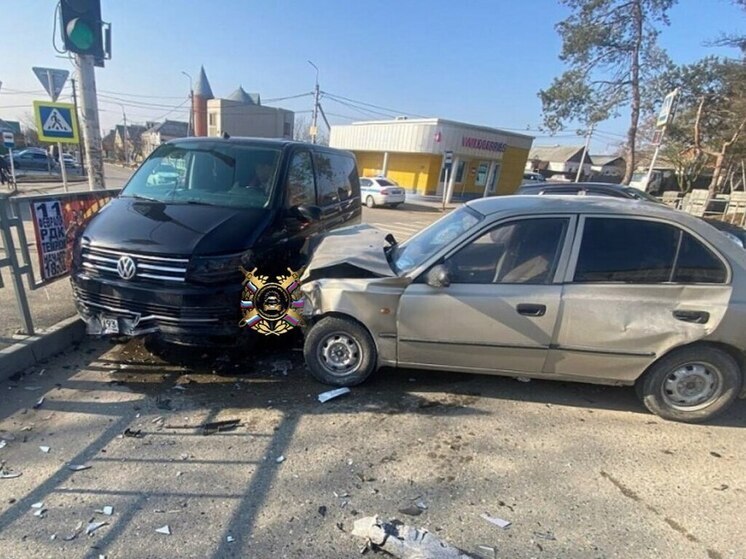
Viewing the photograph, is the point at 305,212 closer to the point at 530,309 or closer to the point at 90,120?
the point at 530,309

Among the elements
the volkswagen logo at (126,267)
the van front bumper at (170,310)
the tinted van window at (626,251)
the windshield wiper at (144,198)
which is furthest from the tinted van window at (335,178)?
the tinted van window at (626,251)

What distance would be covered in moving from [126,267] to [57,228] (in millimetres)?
1373

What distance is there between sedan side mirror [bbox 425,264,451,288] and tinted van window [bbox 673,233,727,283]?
5.69ft

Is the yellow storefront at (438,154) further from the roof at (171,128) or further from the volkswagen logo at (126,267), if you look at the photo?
the roof at (171,128)

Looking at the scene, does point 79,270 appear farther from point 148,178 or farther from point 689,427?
point 689,427

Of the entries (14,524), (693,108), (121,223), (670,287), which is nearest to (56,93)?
(121,223)

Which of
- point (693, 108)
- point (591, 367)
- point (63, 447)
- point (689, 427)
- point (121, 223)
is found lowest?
point (63, 447)

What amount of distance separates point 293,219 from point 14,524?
10.5 ft

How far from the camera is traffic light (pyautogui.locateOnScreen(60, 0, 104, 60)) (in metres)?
4.65

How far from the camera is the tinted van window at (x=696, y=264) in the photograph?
10.5ft

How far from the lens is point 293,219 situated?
4523 mm

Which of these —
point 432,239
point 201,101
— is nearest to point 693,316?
point 432,239

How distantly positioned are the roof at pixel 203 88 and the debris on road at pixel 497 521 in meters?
66.6

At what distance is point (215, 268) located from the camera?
11.8ft
